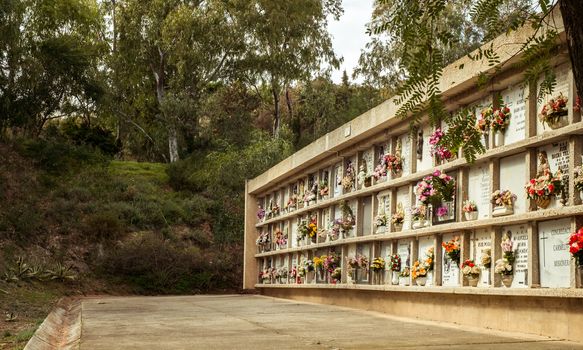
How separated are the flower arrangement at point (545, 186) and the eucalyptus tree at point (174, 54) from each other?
942 inches

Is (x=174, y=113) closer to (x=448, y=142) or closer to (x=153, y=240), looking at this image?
(x=153, y=240)

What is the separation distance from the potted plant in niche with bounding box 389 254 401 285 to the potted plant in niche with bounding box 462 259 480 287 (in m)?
1.78

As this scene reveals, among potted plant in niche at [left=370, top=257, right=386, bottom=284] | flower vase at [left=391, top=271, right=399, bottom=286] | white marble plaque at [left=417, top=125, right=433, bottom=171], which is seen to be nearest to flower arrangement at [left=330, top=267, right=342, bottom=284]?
potted plant in niche at [left=370, top=257, right=386, bottom=284]

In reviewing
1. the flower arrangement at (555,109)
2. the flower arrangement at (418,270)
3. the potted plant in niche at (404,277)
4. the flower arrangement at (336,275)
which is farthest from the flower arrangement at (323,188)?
the flower arrangement at (555,109)

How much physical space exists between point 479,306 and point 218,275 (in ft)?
42.5

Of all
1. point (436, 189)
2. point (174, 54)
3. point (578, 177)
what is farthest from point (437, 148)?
point (174, 54)

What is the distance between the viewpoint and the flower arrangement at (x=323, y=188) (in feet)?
40.1

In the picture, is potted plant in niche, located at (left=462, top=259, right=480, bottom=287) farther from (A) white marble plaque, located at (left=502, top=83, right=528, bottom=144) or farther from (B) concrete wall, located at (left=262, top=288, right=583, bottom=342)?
(A) white marble plaque, located at (left=502, top=83, right=528, bottom=144)

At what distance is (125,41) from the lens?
31.6 metres

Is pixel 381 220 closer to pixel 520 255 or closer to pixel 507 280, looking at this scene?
pixel 507 280

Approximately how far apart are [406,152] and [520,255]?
9.35 ft

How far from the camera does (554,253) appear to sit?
20.3ft

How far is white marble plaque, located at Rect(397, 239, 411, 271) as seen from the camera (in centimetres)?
902

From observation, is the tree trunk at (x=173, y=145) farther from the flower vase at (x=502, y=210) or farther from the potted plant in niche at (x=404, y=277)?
the flower vase at (x=502, y=210)
